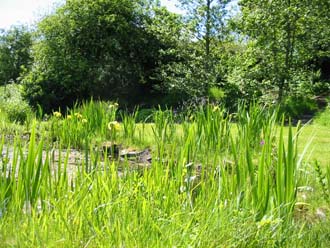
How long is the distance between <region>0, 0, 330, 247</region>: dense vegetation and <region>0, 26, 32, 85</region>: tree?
0.20ft

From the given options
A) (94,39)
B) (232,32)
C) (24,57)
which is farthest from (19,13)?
(232,32)

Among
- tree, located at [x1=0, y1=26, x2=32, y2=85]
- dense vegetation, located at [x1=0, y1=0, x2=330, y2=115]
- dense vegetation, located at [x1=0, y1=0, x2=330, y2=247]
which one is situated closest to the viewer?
dense vegetation, located at [x1=0, y1=0, x2=330, y2=247]

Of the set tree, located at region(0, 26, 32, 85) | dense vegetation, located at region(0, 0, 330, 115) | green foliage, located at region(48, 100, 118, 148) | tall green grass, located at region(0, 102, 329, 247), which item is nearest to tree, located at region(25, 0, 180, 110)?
dense vegetation, located at region(0, 0, 330, 115)

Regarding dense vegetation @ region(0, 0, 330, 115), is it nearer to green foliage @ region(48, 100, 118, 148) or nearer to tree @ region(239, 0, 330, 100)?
tree @ region(239, 0, 330, 100)

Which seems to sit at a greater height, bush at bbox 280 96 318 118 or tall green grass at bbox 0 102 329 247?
bush at bbox 280 96 318 118

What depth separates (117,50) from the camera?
13219 millimetres

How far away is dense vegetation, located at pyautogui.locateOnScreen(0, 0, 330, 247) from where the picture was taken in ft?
6.06

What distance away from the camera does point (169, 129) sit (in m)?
4.31

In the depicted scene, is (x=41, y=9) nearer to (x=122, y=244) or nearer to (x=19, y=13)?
(x=19, y=13)

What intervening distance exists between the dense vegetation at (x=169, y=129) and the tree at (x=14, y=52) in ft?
0.20

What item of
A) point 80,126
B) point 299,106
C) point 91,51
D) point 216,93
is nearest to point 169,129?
point 80,126

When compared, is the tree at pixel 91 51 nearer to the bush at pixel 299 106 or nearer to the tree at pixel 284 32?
the tree at pixel 284 32

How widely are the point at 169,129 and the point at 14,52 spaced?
51.0 ft

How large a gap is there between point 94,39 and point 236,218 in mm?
11878
